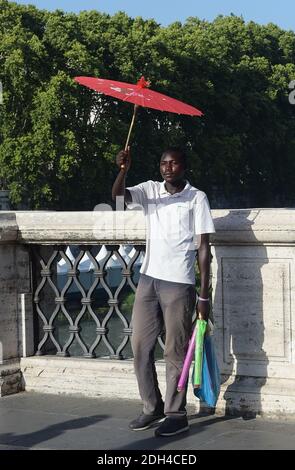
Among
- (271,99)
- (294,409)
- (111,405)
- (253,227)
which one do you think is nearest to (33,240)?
(111,405)

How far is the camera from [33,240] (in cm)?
672

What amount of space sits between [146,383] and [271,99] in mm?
45474

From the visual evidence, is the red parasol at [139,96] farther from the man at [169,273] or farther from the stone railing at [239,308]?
the stone railing at [239,308]

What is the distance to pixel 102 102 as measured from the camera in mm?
38000

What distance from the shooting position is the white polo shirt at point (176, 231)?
212 inches

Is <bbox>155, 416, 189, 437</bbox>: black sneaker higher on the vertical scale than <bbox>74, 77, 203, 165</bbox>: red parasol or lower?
lower

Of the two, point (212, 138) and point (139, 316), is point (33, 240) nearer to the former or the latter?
point (139, 316)

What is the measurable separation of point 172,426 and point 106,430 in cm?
40

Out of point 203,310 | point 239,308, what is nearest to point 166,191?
point 203,310

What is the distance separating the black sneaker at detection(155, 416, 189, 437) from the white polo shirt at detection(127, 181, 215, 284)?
752mm

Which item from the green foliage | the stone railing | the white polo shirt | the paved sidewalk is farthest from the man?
the green foliage

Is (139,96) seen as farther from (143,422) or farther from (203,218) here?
(143,422)

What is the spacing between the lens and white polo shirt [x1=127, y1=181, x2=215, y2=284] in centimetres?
538

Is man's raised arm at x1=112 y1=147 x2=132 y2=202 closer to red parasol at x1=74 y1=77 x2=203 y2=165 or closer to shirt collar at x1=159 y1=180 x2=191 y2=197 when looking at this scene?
red parasol at x1=74 y1=77 x2=203 y2=165
